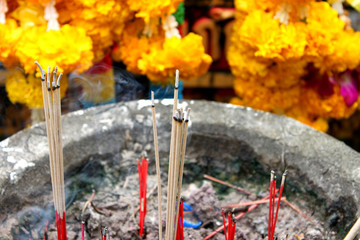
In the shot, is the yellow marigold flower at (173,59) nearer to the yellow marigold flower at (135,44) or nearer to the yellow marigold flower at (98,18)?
the yellow marigold flower at (135,44)

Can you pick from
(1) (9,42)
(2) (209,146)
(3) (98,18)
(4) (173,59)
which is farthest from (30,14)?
(2) (209,146)

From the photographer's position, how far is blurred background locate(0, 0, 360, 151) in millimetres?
1459

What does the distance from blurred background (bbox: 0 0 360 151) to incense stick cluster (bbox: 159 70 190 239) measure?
0.70 m

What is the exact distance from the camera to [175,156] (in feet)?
2.29

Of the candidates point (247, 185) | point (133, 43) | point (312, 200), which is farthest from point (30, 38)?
point (312, 200)

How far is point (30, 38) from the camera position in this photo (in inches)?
57.5

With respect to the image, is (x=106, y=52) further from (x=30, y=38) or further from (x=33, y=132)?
(x=33, y=132)

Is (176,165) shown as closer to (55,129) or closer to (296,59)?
(55,129)

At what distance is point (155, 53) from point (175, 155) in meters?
0.93

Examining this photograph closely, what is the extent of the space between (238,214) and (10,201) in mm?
627

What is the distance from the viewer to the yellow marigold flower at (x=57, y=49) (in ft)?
4.67

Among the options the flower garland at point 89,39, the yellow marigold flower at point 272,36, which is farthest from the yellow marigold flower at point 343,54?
the flower garland at point 89,39

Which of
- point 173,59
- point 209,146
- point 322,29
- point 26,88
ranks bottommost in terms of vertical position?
point 209,146

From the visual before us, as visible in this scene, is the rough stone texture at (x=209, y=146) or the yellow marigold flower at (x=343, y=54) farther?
the yellow marigold flower at (x=343, y=54)
